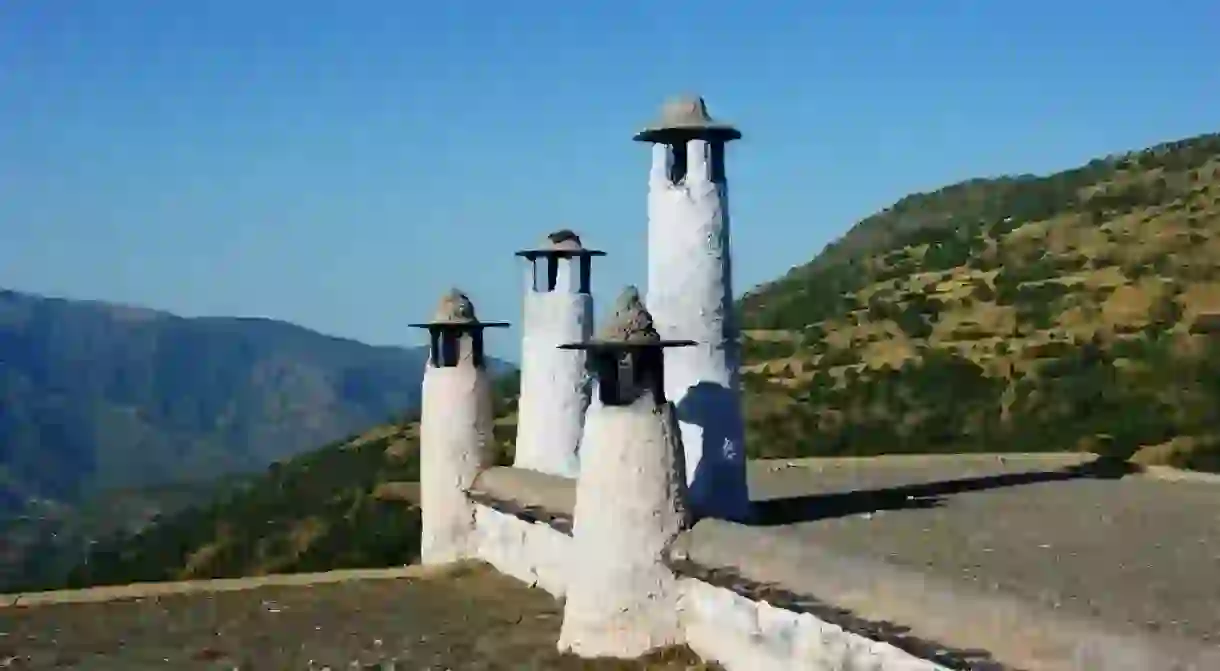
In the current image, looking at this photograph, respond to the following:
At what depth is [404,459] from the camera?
4297cm

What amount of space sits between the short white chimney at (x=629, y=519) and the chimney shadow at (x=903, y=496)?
174cm

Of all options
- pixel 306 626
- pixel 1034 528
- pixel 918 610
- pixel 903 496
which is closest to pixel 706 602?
pixel 918 610

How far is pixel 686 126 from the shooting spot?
1247 cm

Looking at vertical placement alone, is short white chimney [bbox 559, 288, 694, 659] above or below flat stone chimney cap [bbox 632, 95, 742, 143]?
below

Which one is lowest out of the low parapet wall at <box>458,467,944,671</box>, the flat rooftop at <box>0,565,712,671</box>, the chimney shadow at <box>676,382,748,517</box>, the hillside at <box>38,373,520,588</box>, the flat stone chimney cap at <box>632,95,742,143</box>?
the hillside at <box>38,373,520,588</box>

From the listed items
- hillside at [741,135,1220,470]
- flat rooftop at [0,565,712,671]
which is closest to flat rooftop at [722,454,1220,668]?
flat rooftop at [0,565,712,671]

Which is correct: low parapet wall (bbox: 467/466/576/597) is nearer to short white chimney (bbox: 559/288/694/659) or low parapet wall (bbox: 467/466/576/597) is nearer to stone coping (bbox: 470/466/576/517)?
stone coping (bbox: 470/466/576/517)

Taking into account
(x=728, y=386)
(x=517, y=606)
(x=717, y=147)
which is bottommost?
(x=517, y=606)

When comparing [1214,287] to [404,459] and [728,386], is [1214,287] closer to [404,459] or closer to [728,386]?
[404,459]

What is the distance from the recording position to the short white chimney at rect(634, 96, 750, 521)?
12281 mm

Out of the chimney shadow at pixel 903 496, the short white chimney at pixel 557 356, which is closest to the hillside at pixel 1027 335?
the chimney shadow at pixel 903 496

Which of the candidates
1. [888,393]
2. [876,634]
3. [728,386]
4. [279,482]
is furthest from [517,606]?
[279,482]

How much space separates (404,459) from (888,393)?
13194 millimetres

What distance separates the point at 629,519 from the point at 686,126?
Answer: 3343 millimetres
